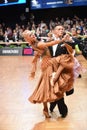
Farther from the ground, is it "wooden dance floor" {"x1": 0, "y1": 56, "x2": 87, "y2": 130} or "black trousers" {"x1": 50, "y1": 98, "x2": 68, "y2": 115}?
"black trousers" {"x1": 50, "y1": 98, "x2": 68, "y2": 115}

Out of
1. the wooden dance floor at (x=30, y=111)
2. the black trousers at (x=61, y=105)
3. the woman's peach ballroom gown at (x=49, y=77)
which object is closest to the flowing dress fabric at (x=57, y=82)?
the woman's peach ballroom gown at (x=49, y=77)

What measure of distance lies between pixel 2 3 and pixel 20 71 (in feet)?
30.4

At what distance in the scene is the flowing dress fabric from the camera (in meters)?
5.08

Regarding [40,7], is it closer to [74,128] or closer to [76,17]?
[76,17]

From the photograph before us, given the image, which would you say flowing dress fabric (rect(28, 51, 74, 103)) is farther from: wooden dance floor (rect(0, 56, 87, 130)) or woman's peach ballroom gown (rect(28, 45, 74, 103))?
wooden dance floor (rect(0, 56, 87, 130))

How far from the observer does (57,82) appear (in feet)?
16.8

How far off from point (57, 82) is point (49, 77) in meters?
0.16

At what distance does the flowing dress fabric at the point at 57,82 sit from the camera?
16.7 feet

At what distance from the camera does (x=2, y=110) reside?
5.96 metres

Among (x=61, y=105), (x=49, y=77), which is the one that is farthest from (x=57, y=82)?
(x=61, y=105)

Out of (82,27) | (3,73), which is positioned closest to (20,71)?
(3,73)

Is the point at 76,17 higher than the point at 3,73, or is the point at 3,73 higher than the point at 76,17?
the point at 76,17

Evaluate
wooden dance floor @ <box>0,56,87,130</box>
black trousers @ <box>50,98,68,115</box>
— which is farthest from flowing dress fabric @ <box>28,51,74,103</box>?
wooden dance floor @ <box>0,56,87,130</box>

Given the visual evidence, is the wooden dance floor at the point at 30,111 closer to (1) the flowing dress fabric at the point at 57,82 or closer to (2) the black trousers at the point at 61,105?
(2) the black trousers at the point at 61,105
